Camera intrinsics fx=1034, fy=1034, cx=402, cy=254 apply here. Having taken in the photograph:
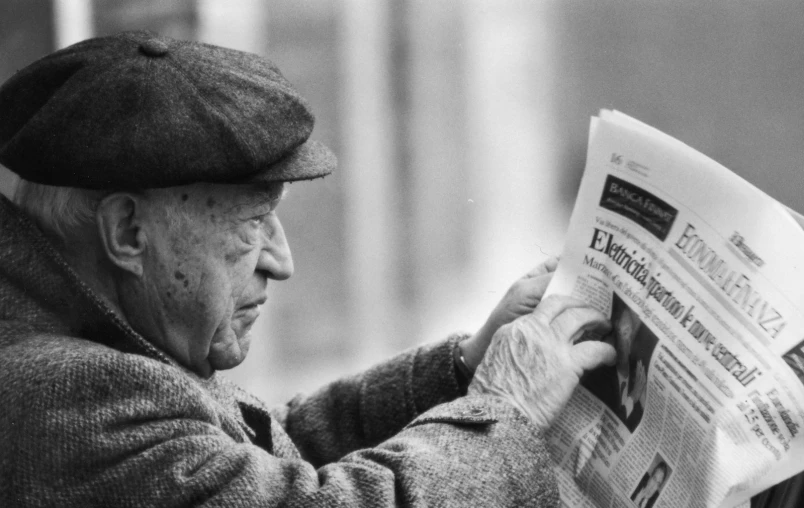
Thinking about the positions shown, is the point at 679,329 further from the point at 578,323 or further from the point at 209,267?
the point at 209,267

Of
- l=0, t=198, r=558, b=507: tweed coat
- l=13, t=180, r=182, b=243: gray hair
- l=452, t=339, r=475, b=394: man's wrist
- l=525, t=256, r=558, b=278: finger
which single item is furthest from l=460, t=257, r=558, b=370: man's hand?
l=13, t=180, r=182, b=243: gray hair

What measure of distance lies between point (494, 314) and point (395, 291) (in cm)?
154

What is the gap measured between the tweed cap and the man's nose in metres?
0.13

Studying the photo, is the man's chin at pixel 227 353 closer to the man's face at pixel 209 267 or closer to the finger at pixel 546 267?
the man's face at pixel 209 267

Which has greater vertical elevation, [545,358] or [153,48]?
[153,48]

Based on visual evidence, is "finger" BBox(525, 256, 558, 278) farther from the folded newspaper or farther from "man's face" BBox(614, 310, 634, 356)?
"man's face" BBox(614, 310, 634, 356)

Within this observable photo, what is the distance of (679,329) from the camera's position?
129 centimetres

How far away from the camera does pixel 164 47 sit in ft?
4.43

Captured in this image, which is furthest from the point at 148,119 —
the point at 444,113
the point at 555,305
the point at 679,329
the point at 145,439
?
the point at 444,113

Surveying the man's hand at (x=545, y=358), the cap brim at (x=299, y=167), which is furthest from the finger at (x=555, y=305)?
the cap brim at (x=299, y=167)

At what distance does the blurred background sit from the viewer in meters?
2.66

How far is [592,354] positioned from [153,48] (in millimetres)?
712

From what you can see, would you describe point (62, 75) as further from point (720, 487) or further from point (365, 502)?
point (720, 487)

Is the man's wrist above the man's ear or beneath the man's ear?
beneath
